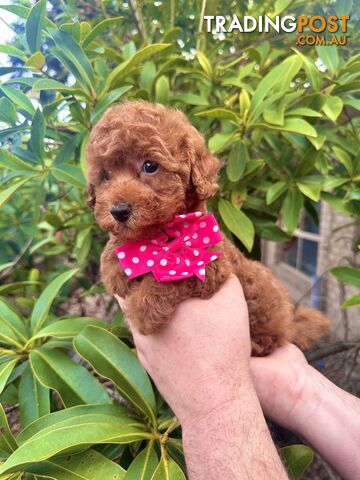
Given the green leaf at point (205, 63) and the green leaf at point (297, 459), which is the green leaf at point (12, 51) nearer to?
the green leaf at point (205, 63)

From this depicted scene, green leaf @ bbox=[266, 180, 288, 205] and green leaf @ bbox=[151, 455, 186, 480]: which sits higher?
green leaf @ bbox=[266, 180, 288, 205]

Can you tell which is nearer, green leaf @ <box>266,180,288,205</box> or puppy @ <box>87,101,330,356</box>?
puppy @ <box>87,101,330,356</box>

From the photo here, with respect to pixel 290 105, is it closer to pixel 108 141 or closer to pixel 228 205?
pixel 228 205

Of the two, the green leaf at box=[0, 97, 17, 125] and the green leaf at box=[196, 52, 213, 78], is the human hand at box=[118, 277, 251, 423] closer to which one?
the green leaf at box=[0, 97, 17, 125]

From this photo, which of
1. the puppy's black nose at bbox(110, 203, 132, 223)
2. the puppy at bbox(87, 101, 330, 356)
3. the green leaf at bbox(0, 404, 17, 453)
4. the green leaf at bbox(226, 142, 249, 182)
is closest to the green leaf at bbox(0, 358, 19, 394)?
the green leaf at bbox(0, 404, 17, 453)

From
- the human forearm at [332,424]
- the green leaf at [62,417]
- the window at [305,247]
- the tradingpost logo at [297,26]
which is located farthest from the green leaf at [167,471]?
the window at [305,247]

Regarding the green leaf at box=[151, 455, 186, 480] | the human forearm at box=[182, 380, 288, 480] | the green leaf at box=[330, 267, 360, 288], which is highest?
the green leaf at box=[330, 267, 360, 288]
